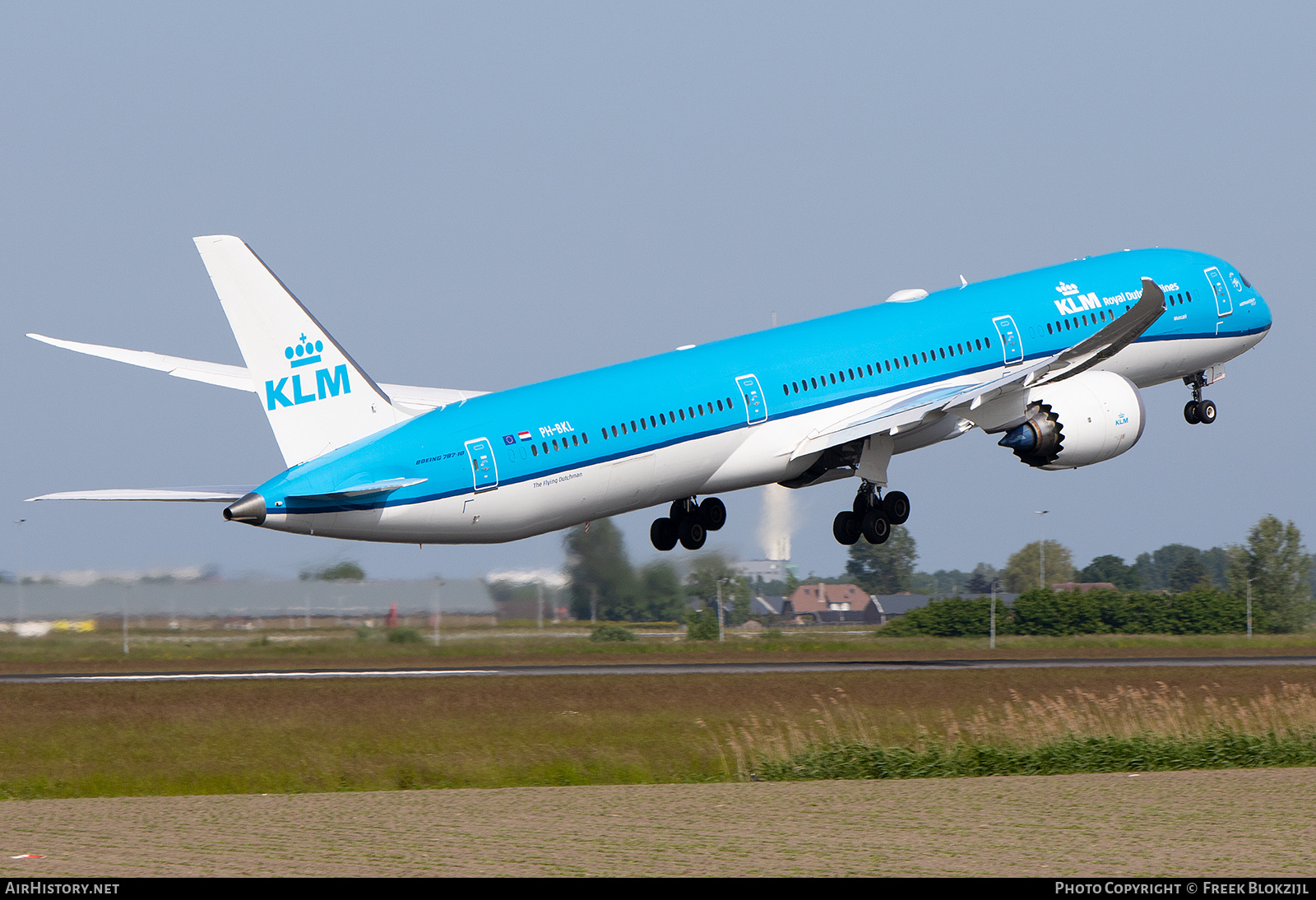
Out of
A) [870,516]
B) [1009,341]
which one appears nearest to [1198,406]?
[1009,341]

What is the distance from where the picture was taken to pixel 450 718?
41.3 metres

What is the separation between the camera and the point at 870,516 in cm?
4900

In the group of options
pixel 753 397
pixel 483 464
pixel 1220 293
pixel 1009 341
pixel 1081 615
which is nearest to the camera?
pixel 483 464

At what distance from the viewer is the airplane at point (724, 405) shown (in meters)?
39.8

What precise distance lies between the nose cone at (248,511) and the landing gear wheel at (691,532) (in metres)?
15.5

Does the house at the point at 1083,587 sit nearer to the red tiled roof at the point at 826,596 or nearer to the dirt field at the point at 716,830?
the red tiled roof at the point at 826,596

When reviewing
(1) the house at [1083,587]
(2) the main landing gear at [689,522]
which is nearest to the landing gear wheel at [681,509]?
(2) the main landing gear at [689,522]

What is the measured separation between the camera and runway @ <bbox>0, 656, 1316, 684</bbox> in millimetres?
51969

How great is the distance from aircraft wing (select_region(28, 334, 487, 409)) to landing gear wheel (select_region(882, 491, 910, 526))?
11698 mm

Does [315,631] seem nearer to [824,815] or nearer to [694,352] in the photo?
[694,352]

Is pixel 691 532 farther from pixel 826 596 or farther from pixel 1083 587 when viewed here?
pixel 1083 587

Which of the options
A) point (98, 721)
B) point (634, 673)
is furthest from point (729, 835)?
point (634, 673)

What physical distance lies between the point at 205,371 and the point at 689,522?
14433 millimetres

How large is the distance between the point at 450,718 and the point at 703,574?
1971 centimetres
